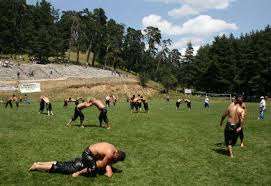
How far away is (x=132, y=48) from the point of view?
519 ft

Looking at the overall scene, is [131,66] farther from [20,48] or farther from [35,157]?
[35,157]

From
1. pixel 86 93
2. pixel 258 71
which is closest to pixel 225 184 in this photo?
pixel 86 93

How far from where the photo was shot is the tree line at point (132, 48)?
98.6 meters

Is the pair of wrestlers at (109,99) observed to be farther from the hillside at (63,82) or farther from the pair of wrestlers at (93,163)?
the pair of wrestlers at (93,163)

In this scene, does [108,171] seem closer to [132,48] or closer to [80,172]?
[80,172]

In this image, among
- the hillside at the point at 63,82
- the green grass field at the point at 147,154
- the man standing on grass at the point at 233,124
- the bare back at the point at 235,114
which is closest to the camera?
the green grass field at the point at 147,154

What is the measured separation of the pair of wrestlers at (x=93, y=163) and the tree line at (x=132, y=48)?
83.2 meters

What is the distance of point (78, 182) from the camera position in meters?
11.7

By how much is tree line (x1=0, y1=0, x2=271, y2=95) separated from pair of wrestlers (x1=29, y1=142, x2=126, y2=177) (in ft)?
273

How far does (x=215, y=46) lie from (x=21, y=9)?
6257 cm

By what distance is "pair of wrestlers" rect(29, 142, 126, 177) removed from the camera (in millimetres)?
12094

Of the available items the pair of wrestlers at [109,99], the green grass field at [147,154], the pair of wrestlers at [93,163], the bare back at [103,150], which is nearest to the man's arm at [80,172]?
the pair of wrestlers at [93,163]

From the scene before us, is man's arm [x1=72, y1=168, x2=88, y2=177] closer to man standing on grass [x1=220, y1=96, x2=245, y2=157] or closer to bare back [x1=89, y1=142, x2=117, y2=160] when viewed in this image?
bare back [x1=89, y1=142, x2=117, y2=160]

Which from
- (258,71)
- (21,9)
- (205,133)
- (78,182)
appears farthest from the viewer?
(21,9)
